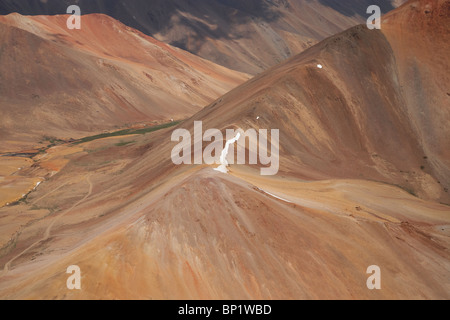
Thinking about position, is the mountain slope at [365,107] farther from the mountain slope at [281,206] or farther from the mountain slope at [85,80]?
the mountain slope at [85,80]

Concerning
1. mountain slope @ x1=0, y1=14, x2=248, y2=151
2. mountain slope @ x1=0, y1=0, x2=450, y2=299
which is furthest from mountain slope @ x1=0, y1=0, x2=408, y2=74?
mountain slope @ x1=0, y1=0, x2=450, y2=299

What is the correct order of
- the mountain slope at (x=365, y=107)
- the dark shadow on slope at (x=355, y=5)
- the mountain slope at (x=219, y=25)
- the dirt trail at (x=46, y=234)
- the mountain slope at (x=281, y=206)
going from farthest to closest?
1. the dark shadow on slope at (x=355, y=5)
2. the mountain slope at (x=219, y=25)
3. the mountain slope at (x=365, y=107)
4. the dirt trail at (x=46, y=234)
5. the mountain slope at (x=281, y=206)

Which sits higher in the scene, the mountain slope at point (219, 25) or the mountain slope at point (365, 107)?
the mountain slope at point (219, 25)

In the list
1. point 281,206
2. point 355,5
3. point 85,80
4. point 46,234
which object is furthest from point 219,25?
point 281,206

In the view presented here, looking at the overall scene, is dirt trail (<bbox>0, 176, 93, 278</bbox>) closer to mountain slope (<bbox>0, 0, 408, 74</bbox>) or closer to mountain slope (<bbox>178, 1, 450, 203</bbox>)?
mountain slope (<bbox>178, 1, 450, 203</bbox>)

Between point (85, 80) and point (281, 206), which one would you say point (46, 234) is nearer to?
point (281, 206)

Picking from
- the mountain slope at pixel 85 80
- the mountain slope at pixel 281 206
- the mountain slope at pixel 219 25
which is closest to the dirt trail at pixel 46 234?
Answer: the mountain slope at pixel 281 206
